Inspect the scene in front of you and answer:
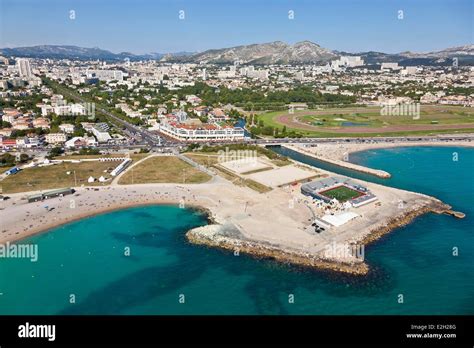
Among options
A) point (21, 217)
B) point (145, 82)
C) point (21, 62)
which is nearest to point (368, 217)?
point (21, 217)

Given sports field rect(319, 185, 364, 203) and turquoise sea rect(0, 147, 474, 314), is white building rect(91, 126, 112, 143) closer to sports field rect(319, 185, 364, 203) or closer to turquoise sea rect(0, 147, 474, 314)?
turquoise sea rect(0, 147, 474, 314)

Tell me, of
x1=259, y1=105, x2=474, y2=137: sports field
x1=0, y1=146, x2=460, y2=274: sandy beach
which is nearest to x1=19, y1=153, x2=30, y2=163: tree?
x1=0, y1=146, x2=460, y2=274: sandy beach

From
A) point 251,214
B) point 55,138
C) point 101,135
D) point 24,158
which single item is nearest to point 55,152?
point 24,158

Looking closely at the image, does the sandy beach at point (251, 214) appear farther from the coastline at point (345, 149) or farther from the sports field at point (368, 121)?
the sports field at point (368, 121)

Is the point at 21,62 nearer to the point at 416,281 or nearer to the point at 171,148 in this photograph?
the point at 171,148

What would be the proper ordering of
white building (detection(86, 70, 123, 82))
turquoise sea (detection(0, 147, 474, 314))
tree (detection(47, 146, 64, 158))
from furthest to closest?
white building (detection(86, 70, 123, 82)) < tree (detection(47, 146, 64, 158)) < turquoise sea (detection(0, 147, 474, 314))

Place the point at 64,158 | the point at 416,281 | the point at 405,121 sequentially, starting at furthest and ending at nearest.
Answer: the point at 405,121 < the point at 64,158 < the point at 416,281
